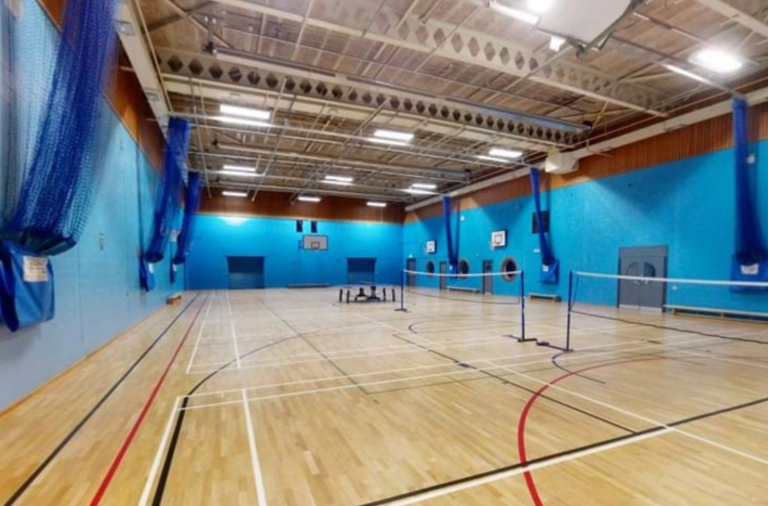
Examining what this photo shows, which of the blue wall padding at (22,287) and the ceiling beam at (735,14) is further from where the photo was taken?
the ceiling beam at (735,14)

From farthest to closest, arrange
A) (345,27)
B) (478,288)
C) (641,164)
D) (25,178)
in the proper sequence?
(478,288)
(641,164)
(345,27)
(25,178)

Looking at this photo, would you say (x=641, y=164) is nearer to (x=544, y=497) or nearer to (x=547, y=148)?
(x=547, y=148)

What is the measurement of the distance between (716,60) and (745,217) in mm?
4231

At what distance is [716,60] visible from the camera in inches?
305

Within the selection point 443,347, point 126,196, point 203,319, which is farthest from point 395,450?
point 203,319

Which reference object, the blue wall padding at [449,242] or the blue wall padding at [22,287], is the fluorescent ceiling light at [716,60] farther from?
the blue wall padding at [449,242]

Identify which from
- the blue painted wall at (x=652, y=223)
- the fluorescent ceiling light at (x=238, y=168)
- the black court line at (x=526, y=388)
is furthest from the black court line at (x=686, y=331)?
the fluorescent ceiling light at (x=238, y=168)

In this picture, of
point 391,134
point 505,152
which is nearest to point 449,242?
point 505,152

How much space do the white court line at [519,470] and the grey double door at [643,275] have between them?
9.76m

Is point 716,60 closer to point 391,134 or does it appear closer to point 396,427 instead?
point 391,134

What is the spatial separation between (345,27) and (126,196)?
Answer: 6.20 metres

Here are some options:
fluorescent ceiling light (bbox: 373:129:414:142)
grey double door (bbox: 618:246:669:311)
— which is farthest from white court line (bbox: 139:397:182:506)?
grey double door (bbox: 618:246:669:311)

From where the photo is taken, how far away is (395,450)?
10.4ft

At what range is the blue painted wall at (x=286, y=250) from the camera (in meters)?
23.1
